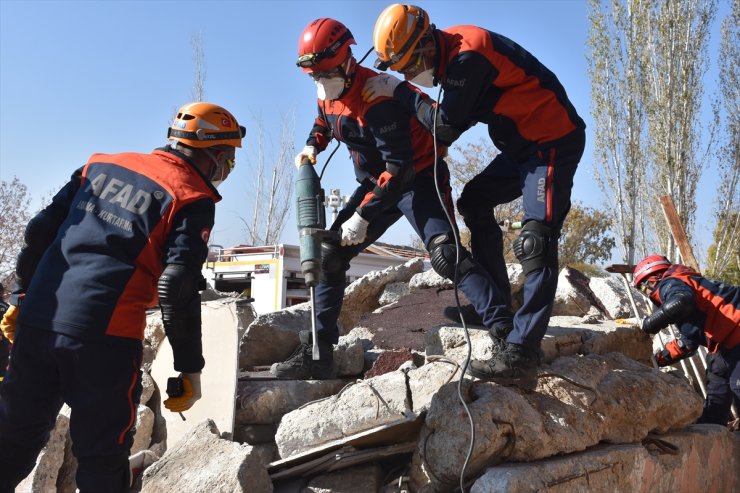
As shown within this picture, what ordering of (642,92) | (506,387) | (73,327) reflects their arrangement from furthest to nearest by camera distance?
(642,92) → (506,387) → (73,327)

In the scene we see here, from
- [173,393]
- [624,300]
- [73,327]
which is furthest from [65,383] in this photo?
[624,300]

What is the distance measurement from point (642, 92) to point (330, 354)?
15600 millimetres

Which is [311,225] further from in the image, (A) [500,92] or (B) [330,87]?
(A) [500,92]

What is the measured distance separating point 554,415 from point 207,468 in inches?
63.2

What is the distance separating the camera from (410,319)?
5406mm

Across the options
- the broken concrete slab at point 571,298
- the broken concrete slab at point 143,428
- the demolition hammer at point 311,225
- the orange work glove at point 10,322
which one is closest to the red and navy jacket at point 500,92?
the demolition hammer at point 311,225

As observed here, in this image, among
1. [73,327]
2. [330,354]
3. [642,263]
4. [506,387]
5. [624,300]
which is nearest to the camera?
[73,327]

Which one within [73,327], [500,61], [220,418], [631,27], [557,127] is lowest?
[220,418]

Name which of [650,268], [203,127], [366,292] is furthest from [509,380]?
[366,292]

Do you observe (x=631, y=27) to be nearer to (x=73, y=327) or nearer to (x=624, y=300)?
(x=624, y=300)

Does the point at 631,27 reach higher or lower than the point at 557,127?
higher

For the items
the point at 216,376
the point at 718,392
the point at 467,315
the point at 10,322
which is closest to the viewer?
the point at 10,322

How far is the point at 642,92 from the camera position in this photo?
1728 centimetres

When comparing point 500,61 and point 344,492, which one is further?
point 500,61
